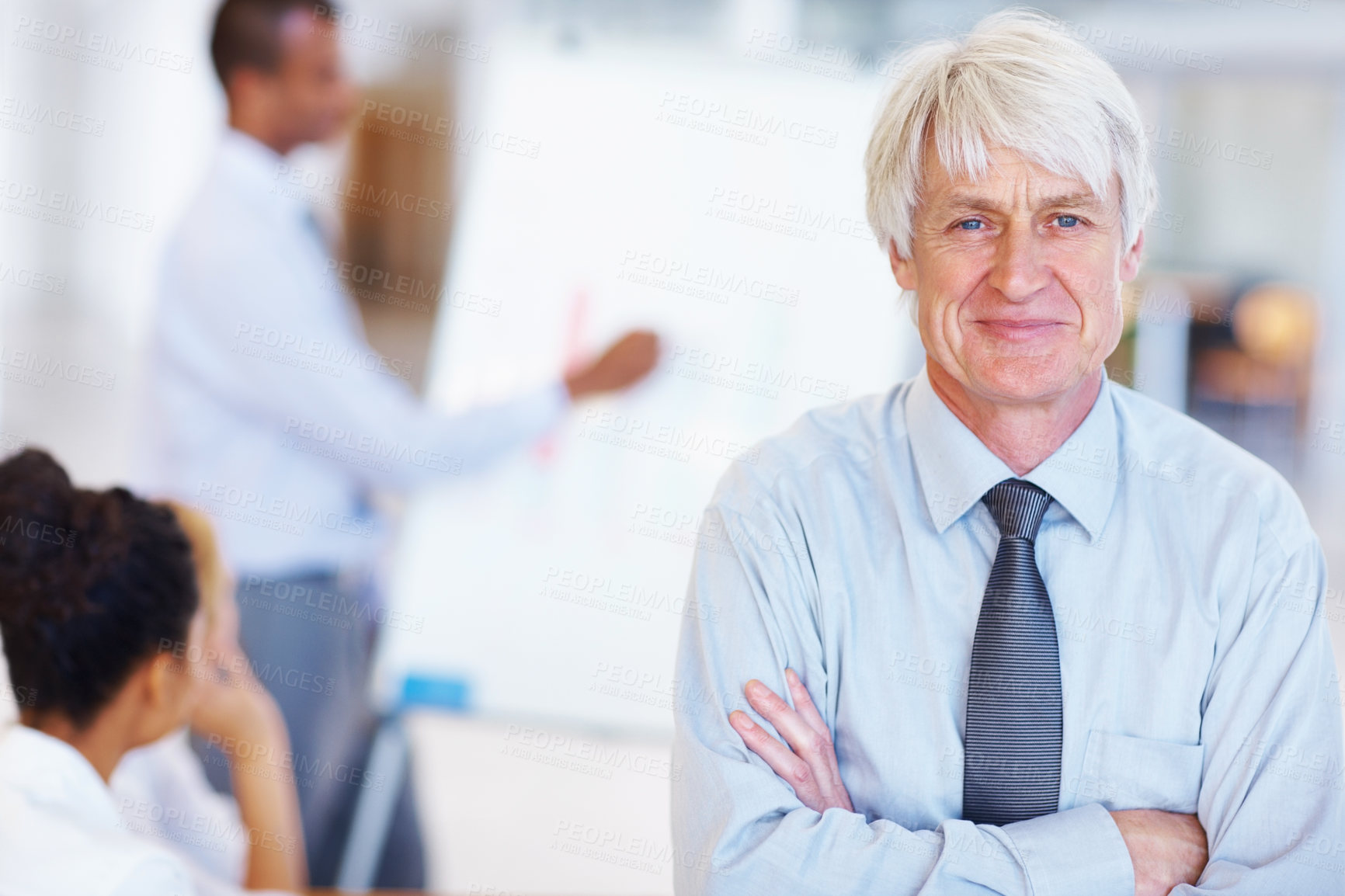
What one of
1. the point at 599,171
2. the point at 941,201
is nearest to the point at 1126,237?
the point at 941,201

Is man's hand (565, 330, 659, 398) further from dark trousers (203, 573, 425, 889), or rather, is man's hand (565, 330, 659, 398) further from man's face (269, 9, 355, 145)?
man's face (269, 9, 355, 145)

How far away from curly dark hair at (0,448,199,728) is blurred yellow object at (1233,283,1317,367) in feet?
18.4

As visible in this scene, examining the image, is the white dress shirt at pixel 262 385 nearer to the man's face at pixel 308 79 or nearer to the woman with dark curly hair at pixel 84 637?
the man's face at pixel 308 79

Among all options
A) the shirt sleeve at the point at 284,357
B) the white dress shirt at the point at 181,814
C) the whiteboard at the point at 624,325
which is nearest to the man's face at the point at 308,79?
the shirt sleeve at the point at 284,357

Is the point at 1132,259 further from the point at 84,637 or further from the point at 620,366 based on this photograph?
the point at 620,366

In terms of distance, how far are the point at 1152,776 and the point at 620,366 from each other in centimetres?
200

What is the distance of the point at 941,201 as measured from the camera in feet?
4.37

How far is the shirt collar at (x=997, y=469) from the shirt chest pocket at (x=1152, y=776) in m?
0.25

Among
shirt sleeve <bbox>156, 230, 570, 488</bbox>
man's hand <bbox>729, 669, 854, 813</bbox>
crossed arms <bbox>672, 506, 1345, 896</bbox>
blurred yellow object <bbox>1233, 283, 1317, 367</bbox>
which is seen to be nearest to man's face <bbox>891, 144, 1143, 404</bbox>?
crossed arms <bbox>672, 506, 1345, 896</bbox>

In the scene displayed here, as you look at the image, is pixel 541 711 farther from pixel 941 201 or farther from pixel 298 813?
pixel 941 201

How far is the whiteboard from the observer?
2994 mm

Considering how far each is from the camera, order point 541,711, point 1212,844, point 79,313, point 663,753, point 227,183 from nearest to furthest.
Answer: point 1212,844 → point 227,183 → point 541,711 → point 663,753 → point 79,313

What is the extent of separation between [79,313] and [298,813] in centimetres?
362

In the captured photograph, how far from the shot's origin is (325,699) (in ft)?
9.39
